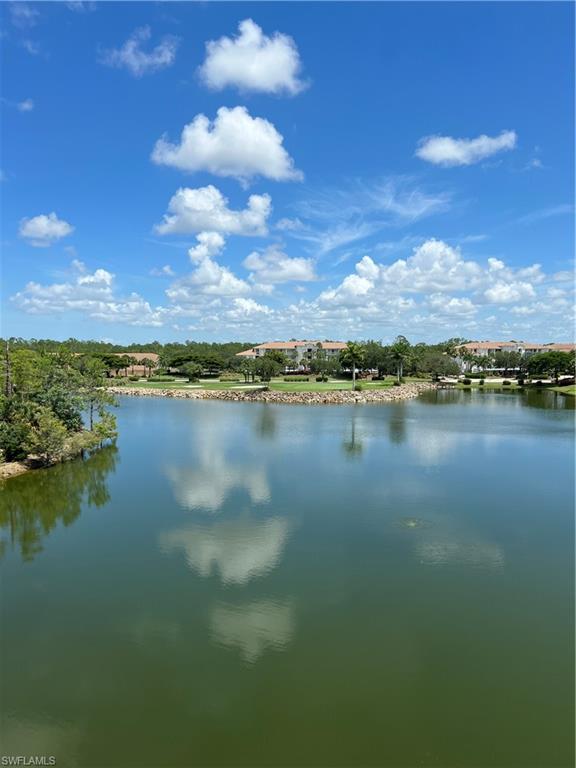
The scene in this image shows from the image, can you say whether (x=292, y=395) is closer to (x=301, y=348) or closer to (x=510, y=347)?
(x=301, y=348)

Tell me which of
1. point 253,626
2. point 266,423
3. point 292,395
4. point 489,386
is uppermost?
point 489,386

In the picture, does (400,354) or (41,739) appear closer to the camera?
(41,739)

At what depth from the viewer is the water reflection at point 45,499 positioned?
1736 centimetres

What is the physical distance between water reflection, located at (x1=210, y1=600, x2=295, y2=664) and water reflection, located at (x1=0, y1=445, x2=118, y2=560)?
741 centimetres

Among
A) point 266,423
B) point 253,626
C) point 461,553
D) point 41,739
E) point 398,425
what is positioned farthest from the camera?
point 266,423

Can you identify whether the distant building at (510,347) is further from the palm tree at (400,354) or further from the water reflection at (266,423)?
the water reflection at (266,423)

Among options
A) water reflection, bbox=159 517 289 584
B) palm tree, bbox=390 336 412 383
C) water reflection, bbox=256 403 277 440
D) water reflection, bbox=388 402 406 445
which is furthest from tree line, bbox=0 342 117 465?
palm tree, bbox=390 336 412 383

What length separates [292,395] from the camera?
61.0m

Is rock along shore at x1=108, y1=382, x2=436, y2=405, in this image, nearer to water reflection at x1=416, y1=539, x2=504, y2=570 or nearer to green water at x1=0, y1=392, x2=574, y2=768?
green water at x1=0, y1=392, x2=574, y2=768

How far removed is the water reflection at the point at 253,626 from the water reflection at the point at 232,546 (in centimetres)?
137

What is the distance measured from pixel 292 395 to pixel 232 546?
1795 inches

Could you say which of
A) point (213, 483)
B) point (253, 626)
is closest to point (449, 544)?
point (253, 626)

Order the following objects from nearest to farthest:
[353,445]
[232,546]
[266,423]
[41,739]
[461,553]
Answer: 1. [41,739]
2. [461,553]
3. [232,546]
4. [353,445]
5. [266,423]

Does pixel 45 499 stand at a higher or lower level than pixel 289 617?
higher
